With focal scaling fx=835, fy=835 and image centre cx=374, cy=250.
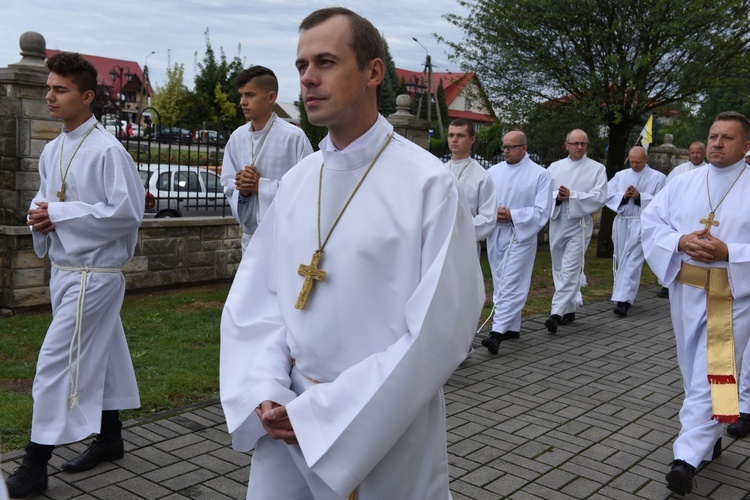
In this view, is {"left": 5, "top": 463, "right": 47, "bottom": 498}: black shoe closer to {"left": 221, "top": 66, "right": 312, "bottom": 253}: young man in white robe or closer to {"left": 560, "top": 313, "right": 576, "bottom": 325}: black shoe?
{"left": 221, "top": 66, "right": 312, "bottom": 253}: young man in white robe

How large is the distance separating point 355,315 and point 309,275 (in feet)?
0.65

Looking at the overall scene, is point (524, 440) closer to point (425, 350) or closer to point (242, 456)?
point (242, 456)

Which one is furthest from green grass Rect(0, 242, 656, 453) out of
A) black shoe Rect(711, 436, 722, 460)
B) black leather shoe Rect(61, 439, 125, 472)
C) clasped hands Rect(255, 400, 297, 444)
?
black shoe Rect(711, 436, 722, 460)

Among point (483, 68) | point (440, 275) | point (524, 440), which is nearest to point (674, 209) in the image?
point (524, 440)

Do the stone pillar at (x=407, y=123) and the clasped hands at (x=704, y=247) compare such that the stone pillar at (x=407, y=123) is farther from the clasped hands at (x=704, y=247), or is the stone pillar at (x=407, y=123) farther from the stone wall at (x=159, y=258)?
the clasped hands at (x=704, y=247)

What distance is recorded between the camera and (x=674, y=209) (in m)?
5.42

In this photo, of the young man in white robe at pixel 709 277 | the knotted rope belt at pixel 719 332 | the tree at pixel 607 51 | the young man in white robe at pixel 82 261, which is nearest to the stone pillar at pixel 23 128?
the young man in white robe at pixel 82 261

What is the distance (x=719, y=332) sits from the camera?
5035 millimetres

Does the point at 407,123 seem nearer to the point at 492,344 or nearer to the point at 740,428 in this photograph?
the point at 492,344

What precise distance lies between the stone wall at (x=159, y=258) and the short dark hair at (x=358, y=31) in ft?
21.6

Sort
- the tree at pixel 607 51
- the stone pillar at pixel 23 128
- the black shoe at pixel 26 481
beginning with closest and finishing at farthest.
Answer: the black shoe at pixel 26 481
the stone pillar at pixel 23 128
the tree at pixel 607 51

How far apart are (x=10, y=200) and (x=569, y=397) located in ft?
18.8

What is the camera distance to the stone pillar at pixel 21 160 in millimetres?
8250

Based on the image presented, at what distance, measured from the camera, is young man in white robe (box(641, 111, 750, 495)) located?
4883 millimetres
